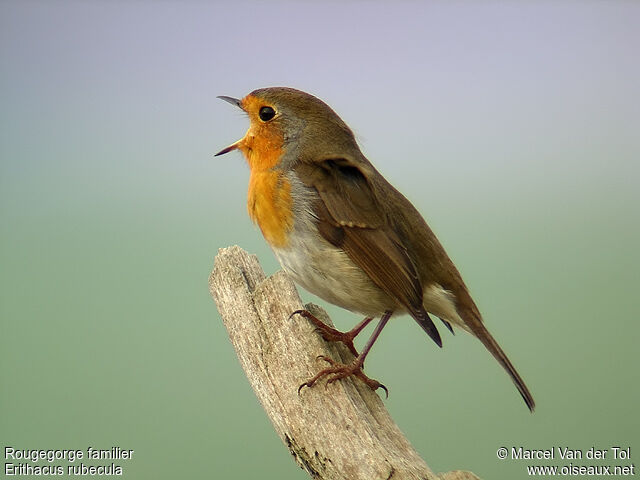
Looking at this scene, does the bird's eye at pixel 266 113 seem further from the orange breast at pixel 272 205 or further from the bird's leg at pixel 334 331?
the bird's leg at pixel 334 331

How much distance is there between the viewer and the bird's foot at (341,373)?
3.32 metres

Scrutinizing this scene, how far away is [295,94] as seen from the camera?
12.4 feet

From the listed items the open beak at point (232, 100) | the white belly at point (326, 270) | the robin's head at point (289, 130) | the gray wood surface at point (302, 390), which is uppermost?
the open beak at point (232, 100)

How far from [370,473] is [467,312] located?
108 cm

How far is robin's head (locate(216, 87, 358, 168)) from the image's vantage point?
3691 millimetres

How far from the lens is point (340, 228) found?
3498mm

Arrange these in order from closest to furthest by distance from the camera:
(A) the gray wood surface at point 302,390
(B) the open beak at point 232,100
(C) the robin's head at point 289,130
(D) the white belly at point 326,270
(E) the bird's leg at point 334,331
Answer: (A) the gray wood surface at point 302,390 < (D) the white belly at point 326,270 < (E) the bird's leg at point 334,331 < (C) the robin's head at point 289,130 < (B) the open beak at point 232,100

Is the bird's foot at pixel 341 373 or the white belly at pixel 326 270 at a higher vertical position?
the white belly at pixel 326 270

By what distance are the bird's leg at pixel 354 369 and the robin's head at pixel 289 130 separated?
88 cm

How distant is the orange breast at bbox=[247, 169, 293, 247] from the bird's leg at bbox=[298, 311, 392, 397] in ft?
1.99

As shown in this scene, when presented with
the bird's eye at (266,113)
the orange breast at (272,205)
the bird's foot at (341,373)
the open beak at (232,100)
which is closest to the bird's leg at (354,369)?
the bird's foot at (341,373)

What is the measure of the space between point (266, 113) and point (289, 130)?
0.17 m

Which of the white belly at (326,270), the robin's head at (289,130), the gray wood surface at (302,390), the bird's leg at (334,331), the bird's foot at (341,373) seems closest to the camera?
the gray wood surface at (302,390)

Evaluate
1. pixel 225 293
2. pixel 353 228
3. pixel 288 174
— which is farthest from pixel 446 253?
pixel 225 293
